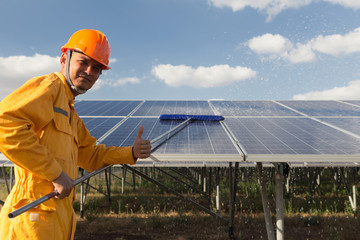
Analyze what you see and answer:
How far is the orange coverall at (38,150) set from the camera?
6.24 feet

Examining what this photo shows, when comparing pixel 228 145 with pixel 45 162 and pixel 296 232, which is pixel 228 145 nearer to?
pixel 45 162

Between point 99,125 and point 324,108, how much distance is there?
6.48 m

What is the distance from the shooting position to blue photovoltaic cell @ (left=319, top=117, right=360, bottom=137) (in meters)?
5.24

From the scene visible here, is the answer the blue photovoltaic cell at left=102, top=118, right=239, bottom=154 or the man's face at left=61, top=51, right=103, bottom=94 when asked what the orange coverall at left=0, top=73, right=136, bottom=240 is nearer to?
the man's face at left=61, top=51, right=103, bottom=94

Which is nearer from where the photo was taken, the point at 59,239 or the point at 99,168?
the point at 59,239

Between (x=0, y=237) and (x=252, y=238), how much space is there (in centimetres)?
804

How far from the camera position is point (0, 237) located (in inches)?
82.9

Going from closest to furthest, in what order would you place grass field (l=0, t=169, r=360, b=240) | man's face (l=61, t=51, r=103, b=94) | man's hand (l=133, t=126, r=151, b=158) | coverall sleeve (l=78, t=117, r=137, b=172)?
man's face (l=61, t=51, r=103, b=94) → man's hand (l=133, t=126, r=151, b=158) → coverall sleeve (l=78, t=117, r=137, b=172) → grass field (l=0, t=169, r=360, b=240)

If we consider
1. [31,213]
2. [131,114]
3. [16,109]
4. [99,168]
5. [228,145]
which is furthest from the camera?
[131,114]

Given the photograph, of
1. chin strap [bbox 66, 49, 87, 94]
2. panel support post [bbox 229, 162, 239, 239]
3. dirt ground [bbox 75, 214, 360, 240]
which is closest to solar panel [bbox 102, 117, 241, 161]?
panel support post [bbox 229, 162, 239, 239]

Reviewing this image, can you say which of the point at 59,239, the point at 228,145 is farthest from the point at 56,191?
the point at 228,145

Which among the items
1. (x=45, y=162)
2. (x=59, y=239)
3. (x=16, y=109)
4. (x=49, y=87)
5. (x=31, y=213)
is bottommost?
(x=59, y=239)

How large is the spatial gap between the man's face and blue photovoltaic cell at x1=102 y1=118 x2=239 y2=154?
5.64 feet

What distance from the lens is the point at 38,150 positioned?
197cm
